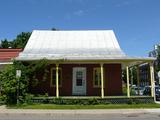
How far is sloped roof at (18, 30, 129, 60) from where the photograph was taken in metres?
27.7

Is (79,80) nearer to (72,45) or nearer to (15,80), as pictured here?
(72,45)

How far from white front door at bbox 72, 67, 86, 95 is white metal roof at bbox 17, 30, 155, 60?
1625 millimetres

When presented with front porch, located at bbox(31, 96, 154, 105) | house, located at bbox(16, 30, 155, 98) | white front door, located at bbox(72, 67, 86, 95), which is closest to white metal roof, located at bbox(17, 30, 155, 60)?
house, located at bbox(16, 30, 155, 98)

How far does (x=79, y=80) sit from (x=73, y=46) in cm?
362

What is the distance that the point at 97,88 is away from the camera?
2864 cm

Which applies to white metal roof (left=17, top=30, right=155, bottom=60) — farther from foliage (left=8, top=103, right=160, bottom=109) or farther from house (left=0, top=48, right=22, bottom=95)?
foliage (left=8, top=103, right=160, bottom=109)

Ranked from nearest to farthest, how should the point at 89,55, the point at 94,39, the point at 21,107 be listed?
the point at 21,107 → the point at 89,55 → the point at 94,39

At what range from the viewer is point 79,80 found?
2873cm

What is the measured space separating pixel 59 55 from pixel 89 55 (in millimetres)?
2667

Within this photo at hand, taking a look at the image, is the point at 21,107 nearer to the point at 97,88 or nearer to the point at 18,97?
the point at 18,97

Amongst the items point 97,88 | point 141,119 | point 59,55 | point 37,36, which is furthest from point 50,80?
point 141,119

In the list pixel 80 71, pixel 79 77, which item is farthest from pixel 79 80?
pixel 80 71

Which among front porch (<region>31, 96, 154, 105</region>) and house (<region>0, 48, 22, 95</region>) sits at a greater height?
house (<region>0, 48, 22, 95</region>)

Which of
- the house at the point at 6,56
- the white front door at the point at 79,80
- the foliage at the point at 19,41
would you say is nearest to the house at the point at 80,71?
the white front door at the point at 79,80
